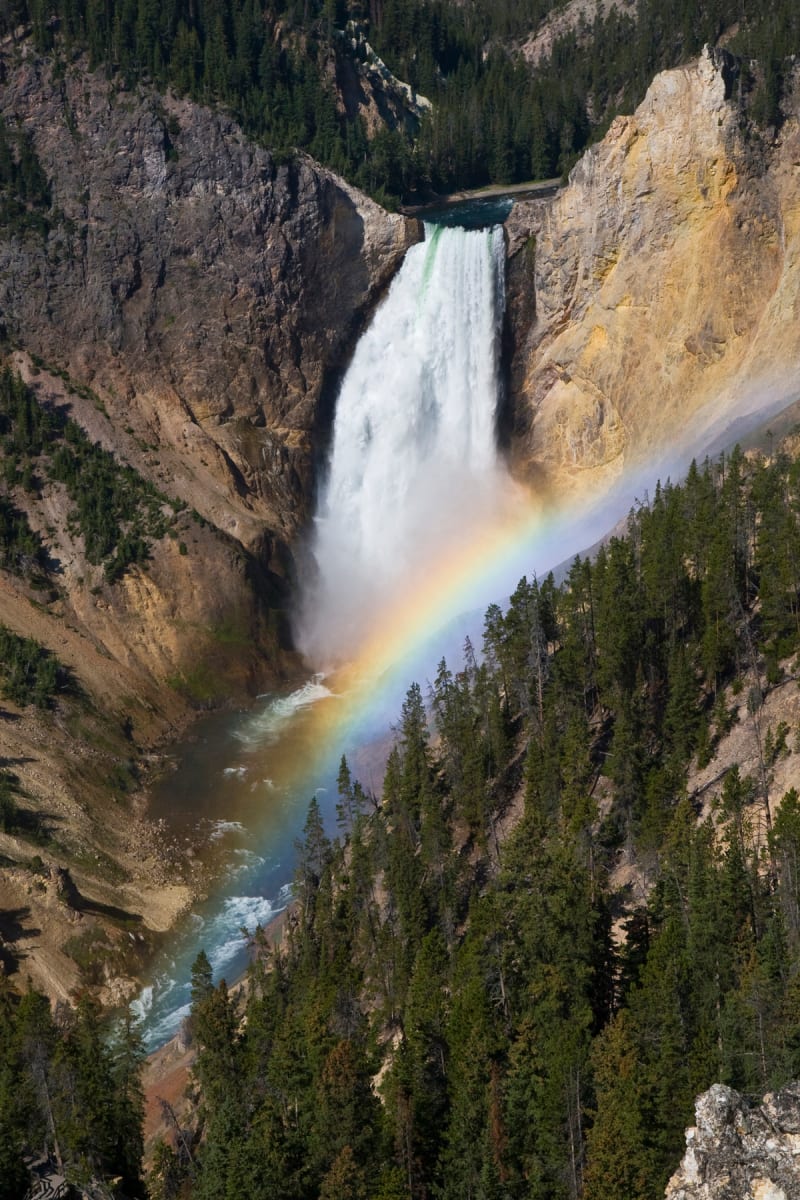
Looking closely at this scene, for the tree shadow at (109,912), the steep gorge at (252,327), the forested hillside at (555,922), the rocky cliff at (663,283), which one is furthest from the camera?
the steep gorge at (252,327)

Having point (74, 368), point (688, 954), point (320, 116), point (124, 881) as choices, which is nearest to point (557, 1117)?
point (688, 954)

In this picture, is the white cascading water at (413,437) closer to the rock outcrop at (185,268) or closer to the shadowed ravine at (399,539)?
the shadowed ravine at (399,539)

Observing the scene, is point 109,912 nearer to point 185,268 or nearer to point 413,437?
point 413,437

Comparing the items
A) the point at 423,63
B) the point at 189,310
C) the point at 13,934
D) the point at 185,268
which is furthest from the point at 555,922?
the point at 423,63

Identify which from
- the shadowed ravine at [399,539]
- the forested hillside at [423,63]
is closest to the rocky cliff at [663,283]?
the shadowed ravine at [399,539]

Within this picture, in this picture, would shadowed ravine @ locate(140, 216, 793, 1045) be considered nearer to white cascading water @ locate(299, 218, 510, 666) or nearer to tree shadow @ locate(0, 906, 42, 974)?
white cascading water @ locate(299, 218, 510, 666)

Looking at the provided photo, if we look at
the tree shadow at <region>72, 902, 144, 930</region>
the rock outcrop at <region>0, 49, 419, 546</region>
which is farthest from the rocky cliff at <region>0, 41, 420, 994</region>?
the tree shadow at <region>72, 902, 144, 930</region>
